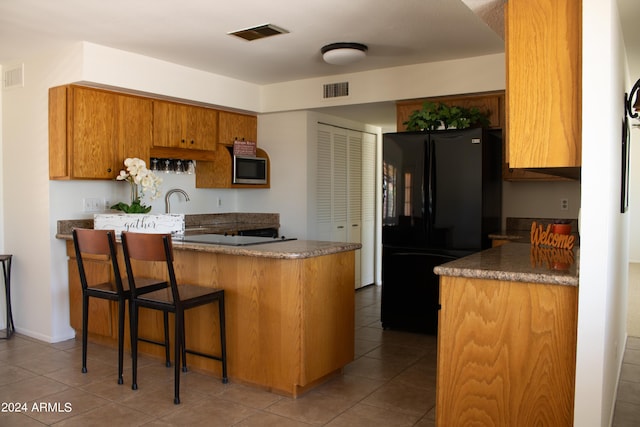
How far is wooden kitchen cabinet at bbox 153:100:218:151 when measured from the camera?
4812 mm

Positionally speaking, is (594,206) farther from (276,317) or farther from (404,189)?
(404,189)

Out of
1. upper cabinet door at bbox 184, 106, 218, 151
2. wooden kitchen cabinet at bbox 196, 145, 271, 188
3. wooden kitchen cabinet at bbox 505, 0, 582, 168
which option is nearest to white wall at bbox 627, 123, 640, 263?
wooden kitchen cabinet at bbox 196, 145, 271, 188

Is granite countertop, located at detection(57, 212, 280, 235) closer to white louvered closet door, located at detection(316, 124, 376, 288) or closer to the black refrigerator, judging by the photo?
white louvered closet door, located at detection(316, 124, 376, 288)

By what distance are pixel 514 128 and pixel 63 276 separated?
3.81 metres

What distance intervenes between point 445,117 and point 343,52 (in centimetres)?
111

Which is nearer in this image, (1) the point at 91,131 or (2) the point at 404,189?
(1) the point at 91,131

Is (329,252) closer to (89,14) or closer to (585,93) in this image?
(585,93)

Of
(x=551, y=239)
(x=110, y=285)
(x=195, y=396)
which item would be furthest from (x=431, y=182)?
(x=110, y=285)

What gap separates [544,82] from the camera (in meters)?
2.22

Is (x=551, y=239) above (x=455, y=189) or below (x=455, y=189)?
below

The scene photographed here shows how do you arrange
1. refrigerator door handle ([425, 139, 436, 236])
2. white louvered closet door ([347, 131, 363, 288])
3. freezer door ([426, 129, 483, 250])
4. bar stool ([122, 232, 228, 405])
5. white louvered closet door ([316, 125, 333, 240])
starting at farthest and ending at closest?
white louvered closet door ([347, 131, 363, 288]), white louvered closet door ([316, 125, 333, 240]), refrigerator door handle ([425, 139, 436, 236]), freezer door ([426, 129, 483, 250]), bar stool ([122, 232, 228, 405])

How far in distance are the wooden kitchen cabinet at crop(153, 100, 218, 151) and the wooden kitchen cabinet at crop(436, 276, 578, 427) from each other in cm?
340

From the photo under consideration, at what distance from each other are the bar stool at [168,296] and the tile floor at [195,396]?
158 millimetres

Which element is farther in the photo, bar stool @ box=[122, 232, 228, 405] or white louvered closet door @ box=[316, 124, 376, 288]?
white louvered closet door @ box=[316, 124, 376, 288]
